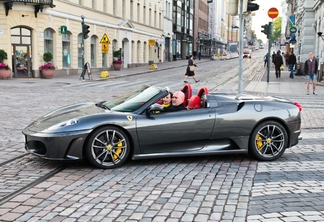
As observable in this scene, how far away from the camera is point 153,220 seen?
14.3 ft

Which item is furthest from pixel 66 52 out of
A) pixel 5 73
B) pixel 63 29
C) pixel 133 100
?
pixel 133 100

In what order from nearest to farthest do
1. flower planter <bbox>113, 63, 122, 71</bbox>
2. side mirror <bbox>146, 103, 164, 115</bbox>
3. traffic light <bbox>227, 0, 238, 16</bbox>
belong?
side mirror <bbox>146, 103, 164, 115</bbox>
traffic light <bbox>227, 0, 238, 16</bbox>
flower planter <bbox>113, 63, 122, 71</bbox>

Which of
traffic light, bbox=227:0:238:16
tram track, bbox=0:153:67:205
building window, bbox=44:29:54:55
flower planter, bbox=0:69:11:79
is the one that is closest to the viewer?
tram track, bbox=0:153:67:205

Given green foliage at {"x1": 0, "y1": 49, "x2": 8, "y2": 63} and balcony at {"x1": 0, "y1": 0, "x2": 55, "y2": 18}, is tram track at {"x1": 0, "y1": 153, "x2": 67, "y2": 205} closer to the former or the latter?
green foliage at {"x1": 0, "y1": 49, "x2": 8, "y2": 63}

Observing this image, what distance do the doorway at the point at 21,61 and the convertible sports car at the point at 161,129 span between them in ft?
77.4

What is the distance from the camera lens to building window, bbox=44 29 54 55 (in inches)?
1227

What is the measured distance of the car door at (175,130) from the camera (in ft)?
20.9

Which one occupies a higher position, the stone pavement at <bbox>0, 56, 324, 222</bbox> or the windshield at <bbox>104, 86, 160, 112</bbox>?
the windshield at <bbox>104, 86, 160, 112</bbox>

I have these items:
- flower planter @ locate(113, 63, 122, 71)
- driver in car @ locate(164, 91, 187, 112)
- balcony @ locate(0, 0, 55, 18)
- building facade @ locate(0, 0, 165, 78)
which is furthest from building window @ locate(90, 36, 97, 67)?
driver in car @ locate(164, 91, 187, 112)

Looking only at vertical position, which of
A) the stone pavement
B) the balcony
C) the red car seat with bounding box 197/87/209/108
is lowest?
the stone pavement

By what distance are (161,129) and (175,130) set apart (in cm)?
21

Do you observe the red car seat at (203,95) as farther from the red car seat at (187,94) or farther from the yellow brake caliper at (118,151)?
the yellow brake caliper at (118,151)

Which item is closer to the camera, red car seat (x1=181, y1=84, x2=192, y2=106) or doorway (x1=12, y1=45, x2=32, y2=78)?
red car seat (x1=181, y1=84, x2=192, y2=106)

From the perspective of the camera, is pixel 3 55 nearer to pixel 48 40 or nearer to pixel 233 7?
pixel 48 40
